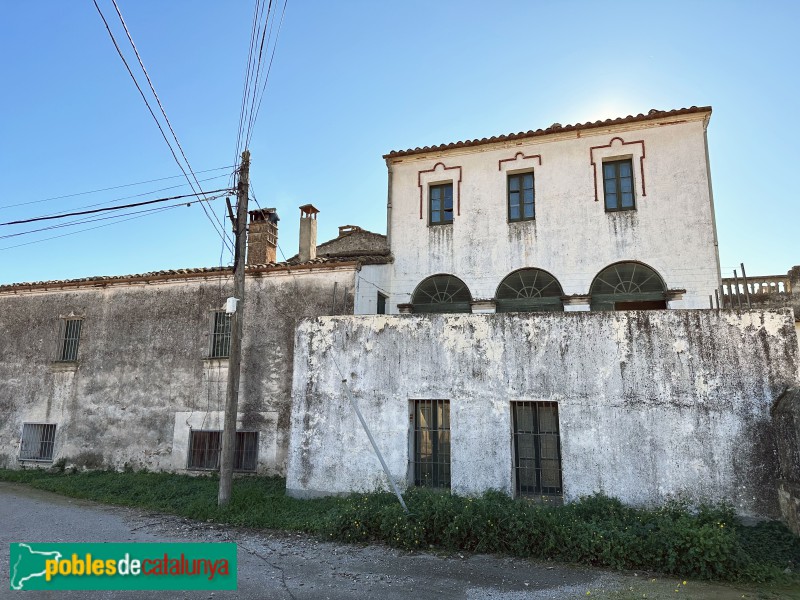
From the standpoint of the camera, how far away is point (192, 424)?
14.0 meters

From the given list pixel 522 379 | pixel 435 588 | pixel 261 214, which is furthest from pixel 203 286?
pixel 435 588

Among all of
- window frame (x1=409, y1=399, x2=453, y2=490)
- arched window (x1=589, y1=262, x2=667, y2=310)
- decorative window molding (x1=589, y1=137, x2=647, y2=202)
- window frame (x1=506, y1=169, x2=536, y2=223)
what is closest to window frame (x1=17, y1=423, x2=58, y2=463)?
window frame (x1=409, y1=399, x2=453, y2=490)

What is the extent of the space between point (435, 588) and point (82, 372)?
43.1 feet

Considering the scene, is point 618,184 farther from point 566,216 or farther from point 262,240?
point 262,240

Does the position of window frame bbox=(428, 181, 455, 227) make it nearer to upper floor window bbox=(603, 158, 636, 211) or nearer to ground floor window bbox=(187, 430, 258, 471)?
upper floor window bbox=(603, 158, 636, 211)

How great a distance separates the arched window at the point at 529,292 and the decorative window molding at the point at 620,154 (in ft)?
8.46

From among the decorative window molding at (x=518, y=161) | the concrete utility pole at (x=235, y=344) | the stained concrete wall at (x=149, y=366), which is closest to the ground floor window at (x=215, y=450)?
the stained concrete wall at (x=149, y=366)

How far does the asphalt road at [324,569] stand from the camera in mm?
6430

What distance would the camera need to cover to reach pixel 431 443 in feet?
33.4

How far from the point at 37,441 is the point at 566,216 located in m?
16.4

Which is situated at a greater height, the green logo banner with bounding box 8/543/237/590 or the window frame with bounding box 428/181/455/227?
the window frame with bounding box 428/181/455/227

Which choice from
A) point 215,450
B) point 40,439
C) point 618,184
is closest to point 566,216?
point 618,184

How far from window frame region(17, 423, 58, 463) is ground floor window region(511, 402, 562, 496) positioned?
43.8ft

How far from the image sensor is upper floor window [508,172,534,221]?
14984 mm
